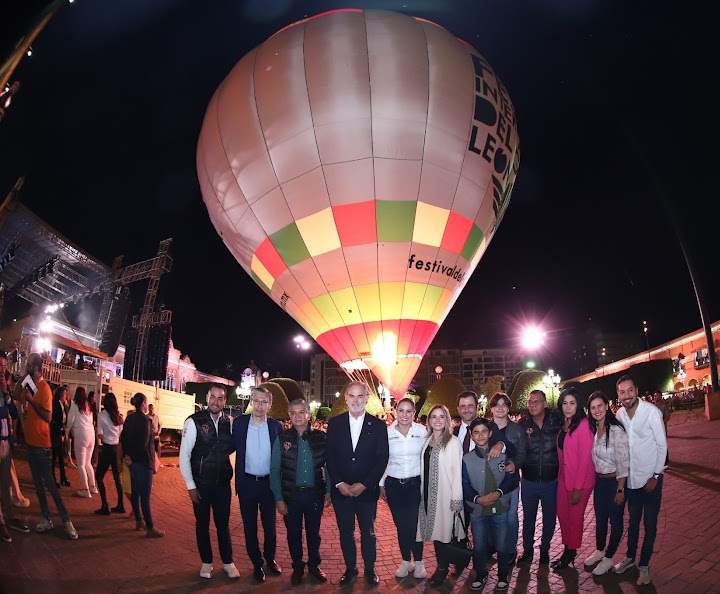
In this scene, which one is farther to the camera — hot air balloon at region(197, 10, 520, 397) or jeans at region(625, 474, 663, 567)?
hot air balloon at region(197, 10, 520, 397)

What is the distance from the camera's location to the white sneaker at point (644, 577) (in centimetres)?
448

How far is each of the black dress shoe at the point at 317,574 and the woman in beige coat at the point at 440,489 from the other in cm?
98

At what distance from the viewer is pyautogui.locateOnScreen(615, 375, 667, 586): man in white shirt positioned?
187 inches

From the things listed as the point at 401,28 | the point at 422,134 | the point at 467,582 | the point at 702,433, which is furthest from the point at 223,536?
the point at 702,433

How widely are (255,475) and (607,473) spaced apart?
3.48 m

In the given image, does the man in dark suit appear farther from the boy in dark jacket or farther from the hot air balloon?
the hot air balloon

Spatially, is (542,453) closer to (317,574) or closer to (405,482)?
(405,482)

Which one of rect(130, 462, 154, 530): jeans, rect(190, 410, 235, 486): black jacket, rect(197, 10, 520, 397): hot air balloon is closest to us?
rect(190, 410, 235, 486): black jacket

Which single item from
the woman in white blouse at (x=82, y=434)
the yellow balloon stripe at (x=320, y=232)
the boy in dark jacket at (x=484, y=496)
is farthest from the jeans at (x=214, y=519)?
the yellow balloon stripe at (x=320, y=232)

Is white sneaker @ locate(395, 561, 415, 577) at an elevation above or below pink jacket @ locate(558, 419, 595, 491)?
below

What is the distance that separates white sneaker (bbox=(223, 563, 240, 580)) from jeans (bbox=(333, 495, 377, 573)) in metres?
1.03

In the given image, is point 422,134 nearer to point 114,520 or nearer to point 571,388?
point 571,388

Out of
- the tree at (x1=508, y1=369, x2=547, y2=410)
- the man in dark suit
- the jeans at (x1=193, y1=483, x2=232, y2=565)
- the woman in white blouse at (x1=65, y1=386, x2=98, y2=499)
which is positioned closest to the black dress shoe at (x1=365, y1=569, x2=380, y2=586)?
the man in dark suit

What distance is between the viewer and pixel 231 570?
4883 mm
